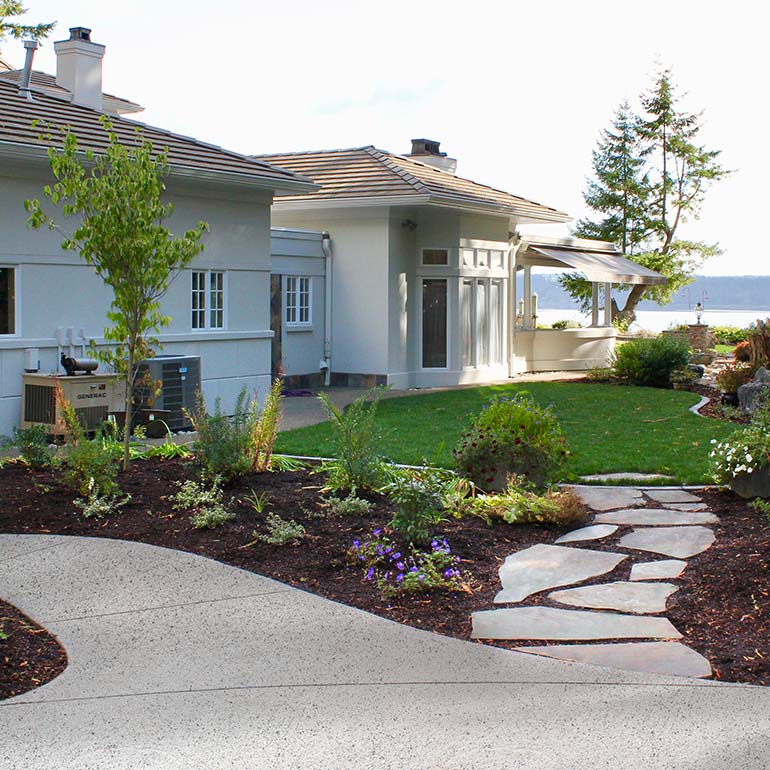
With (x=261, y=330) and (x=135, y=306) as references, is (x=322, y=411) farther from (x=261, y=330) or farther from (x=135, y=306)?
(x=135, y=306)

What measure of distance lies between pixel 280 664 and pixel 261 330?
11251 mm

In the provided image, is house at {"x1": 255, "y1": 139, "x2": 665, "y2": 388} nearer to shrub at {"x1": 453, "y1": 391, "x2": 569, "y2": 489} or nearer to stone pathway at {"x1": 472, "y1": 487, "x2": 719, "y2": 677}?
shrub at {"x1": 453, "y1": 391, "x2": 569, "y2": 489}

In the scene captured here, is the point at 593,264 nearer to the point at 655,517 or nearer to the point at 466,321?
the point at 466,321

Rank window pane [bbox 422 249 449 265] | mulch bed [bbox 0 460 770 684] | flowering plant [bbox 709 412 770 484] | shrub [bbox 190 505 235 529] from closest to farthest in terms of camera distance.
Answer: mulch bed [bbox 0 460 770 684] → shrub [bbox 190 505 235 529] → flowering plant [bbox 709 412 770 484] → window pane [bbox 422 249 449 265]

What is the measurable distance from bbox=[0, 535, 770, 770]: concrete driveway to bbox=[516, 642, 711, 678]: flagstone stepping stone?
0.17 meters

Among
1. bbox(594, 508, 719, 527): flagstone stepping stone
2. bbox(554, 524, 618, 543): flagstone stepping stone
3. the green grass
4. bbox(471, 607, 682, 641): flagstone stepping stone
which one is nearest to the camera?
bbox(471, 607, 682, 641): flagstone stepping stone

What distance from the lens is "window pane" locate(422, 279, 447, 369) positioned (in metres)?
20.4

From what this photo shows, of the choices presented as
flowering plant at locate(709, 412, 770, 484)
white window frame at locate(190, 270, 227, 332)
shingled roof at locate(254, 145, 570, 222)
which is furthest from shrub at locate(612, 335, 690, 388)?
flowering plant at locate(709, 412, 770, 484)

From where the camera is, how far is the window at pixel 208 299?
48.6 ft

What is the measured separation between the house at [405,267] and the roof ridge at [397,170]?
1.0 inches

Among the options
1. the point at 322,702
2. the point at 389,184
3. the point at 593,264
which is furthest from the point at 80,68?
the point at 593,264

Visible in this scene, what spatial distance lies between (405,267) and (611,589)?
46.7 feet

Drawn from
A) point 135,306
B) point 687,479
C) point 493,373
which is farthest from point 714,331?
point 135,306

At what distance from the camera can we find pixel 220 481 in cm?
835
